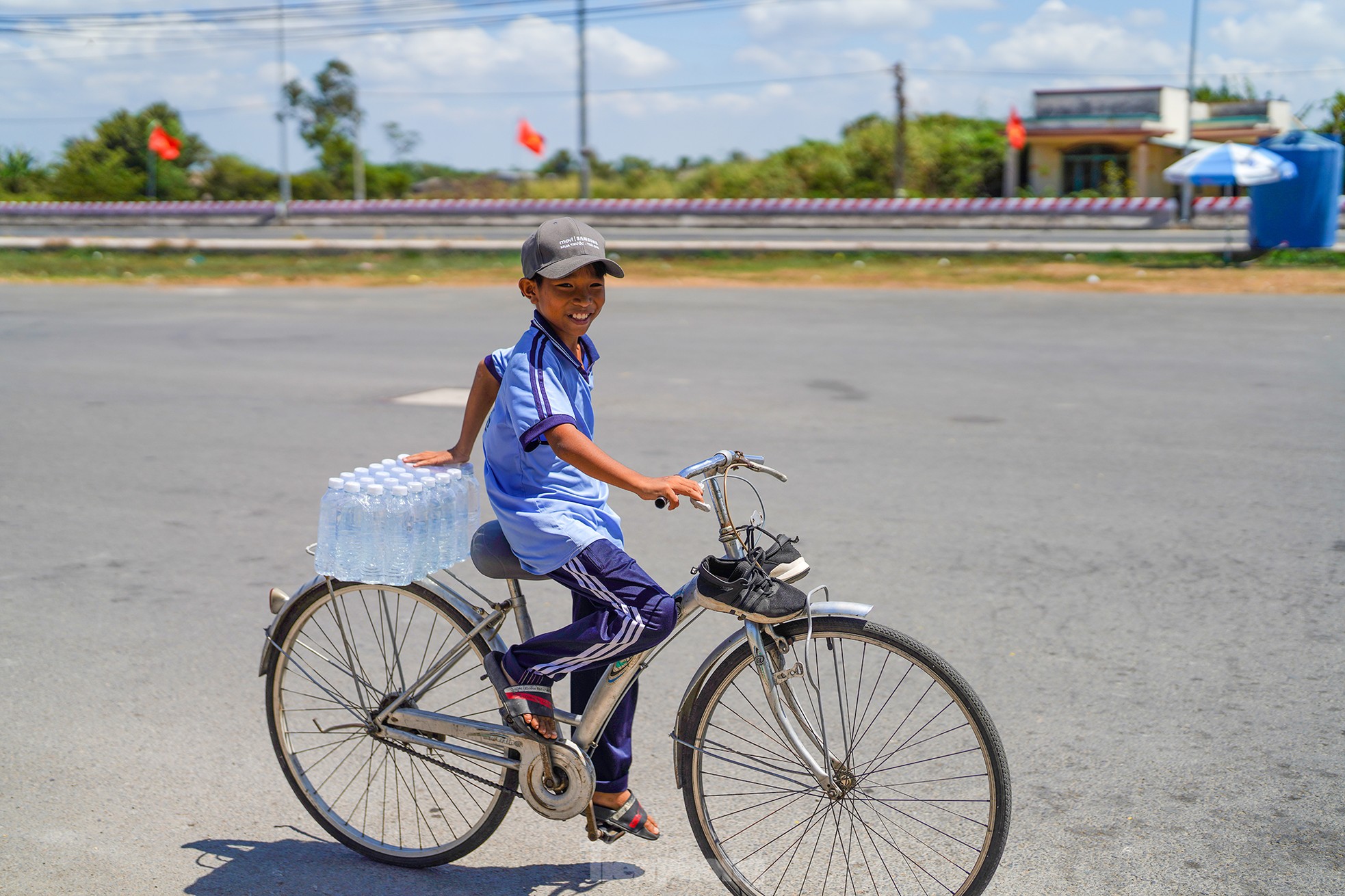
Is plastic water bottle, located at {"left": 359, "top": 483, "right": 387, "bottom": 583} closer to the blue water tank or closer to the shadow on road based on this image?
the shadow on road

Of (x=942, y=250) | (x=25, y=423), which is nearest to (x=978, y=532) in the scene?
(x=25, y=423)

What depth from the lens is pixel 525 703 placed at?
3150mm

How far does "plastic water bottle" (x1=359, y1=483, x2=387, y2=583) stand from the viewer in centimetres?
313

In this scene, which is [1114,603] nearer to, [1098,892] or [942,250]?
[1098,892]

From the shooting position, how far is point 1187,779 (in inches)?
147

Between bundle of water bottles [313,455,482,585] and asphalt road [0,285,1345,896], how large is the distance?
880 mm

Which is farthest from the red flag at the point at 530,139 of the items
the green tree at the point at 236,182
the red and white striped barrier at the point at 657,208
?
the green tree at the point at 236,182

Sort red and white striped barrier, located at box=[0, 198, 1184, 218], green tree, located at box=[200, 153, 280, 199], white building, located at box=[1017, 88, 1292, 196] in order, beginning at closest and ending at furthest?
red and white striped barrier, located at box=[0, 198, 1184, 218], white building, located at box=[1017, 88, 1292, 196], green tree, located at box=[200, 153, 280, 199]

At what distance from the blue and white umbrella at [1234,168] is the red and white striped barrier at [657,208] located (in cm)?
812

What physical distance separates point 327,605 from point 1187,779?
2694 mm

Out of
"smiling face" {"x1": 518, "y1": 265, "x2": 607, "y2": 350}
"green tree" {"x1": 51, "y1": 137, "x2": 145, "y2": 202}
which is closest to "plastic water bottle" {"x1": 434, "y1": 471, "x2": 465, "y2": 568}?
"smiling face" {"x1": 518, "y1": 265, "x2": 607, "y2": 350}

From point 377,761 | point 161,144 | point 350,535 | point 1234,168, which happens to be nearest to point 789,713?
point 350,535

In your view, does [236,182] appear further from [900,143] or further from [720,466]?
[720,466]

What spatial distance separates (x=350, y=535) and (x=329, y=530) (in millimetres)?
59
